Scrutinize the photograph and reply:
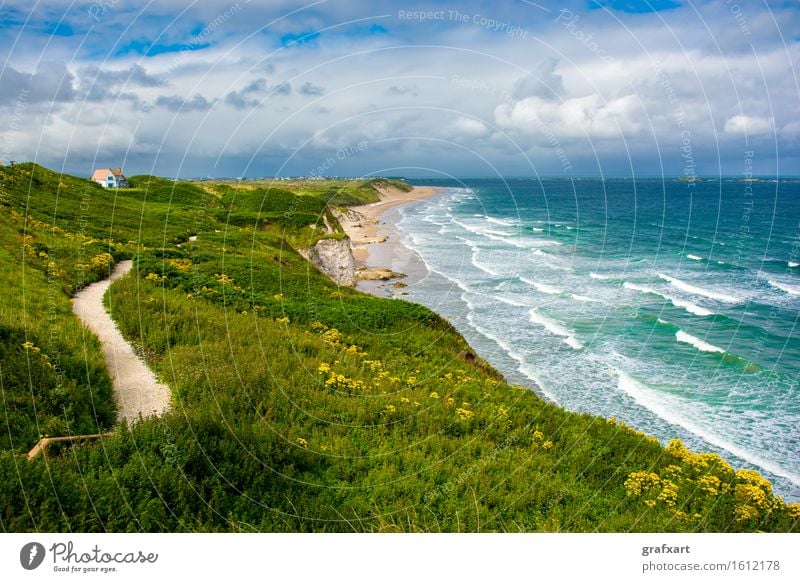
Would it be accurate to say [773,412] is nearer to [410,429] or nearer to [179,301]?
[410,429]

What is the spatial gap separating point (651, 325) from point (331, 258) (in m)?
31.4

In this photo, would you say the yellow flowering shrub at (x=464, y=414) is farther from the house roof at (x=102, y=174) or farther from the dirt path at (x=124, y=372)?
the house roof at (x=102, y=174)

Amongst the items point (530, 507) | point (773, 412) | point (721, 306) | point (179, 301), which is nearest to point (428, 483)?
point (530, 507)

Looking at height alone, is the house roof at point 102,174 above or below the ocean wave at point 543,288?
above

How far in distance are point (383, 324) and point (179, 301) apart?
9453mm

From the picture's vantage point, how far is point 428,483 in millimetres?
10289

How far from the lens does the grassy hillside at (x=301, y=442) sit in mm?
8250

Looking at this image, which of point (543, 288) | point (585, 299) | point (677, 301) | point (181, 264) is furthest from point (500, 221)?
point (181, 264)

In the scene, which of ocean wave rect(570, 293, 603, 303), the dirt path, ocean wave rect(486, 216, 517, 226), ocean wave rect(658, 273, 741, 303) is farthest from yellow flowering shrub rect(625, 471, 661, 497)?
ocean wave rect(486, 216, 517, 226)

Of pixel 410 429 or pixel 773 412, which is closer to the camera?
pixel 410 429

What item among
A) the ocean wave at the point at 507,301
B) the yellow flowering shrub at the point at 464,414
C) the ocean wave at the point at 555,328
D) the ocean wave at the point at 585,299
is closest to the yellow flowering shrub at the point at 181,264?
the yellow flowering shrub at the point at 464,414

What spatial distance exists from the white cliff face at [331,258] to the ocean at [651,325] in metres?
8.17

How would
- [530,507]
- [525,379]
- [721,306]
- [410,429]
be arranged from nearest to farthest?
[530,507] → [410,429] → [525,379] → [721,306]

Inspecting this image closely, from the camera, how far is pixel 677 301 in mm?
48531
